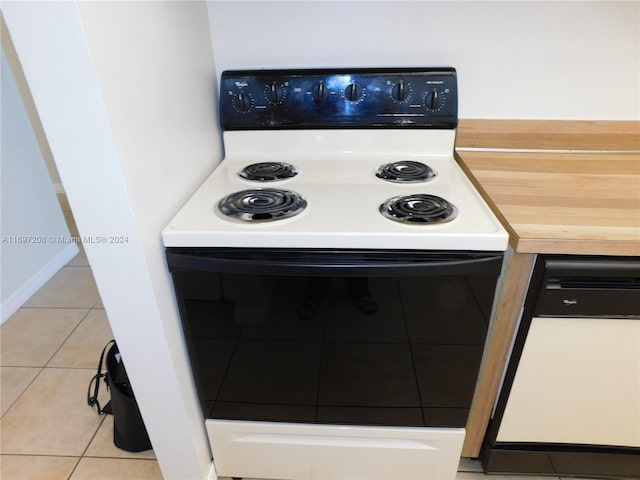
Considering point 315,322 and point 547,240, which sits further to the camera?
point 315,322

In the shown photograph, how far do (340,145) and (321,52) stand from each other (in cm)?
29

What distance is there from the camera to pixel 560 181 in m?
1.12

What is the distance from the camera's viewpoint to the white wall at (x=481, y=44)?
1224 mm

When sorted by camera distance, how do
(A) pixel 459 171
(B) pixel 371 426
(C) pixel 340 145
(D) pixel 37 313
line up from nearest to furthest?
(B) pixel 371 426 → (A) pixel 459 171 → (C) pixel 340 145 → (D) pixel 37 313

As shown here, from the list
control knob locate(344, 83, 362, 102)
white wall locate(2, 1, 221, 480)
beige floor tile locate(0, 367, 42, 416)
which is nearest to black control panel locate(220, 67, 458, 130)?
control knob locate(344, 83, 362, 102)

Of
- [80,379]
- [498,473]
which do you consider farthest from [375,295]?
[80,379]

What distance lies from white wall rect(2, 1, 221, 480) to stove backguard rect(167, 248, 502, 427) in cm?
9

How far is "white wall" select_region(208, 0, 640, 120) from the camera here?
4.01 feet

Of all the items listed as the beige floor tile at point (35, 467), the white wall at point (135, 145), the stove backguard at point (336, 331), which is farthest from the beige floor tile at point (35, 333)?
the stove backguard at point (336, 331)

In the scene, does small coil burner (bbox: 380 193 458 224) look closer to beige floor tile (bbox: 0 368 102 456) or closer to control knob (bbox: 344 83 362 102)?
control knob (bbox: 344 83 362 102)

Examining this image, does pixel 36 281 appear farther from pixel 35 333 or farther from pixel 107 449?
pixel 107 449

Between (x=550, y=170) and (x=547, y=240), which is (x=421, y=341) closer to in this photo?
(x=547, y=240)

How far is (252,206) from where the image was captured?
0.99 meters

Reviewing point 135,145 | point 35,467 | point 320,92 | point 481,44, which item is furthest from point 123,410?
point 481,44
